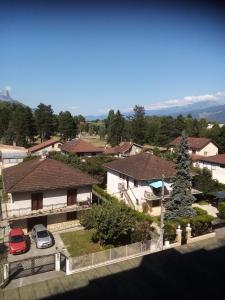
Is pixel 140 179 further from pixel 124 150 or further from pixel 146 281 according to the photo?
pixel 124 150

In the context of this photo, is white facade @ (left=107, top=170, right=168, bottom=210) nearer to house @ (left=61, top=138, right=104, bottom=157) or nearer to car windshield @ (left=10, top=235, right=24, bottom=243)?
car windshield @ (left=10, top=235, right=24, bottom=243)

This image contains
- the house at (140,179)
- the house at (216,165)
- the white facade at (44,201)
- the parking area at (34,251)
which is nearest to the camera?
the parking area at (34,251)

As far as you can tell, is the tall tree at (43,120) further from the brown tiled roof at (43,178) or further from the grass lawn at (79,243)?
the grass lawn at (79,243)

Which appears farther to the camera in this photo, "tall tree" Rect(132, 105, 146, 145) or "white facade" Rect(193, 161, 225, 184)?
"tall tree" Rect(132, 105, 146, 145)

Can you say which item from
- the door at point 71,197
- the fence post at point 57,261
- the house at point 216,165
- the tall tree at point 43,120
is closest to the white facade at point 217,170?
the house at point 216,165

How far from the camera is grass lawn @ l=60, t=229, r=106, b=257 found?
23281 millimetres

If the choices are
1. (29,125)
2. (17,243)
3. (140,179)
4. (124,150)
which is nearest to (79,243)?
(17,243)

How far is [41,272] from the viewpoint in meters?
16.1

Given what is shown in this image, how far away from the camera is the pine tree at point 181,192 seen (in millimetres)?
29359

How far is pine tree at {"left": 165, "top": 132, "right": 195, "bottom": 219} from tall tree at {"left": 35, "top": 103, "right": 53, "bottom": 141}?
6495 cm

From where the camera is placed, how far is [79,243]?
971 inches

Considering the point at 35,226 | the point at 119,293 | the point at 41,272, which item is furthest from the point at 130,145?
the point at 119,293

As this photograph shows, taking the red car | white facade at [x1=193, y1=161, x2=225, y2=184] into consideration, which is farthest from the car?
white facade at [x1=193, y1=161, x2=225, y2=184]

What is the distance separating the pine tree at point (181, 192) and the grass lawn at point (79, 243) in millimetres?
8282
